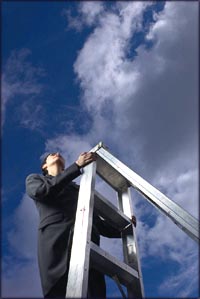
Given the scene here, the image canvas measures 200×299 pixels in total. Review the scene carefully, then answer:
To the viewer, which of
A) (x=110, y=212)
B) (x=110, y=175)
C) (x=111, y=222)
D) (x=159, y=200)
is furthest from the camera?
(x=110, y=175)

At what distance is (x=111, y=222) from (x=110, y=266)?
687mm

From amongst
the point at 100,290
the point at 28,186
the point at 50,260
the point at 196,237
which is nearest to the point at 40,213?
the point at 28,186

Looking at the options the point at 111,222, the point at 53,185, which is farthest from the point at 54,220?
the point at 111,222

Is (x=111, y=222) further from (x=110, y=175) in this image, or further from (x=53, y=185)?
(x=53, y=185)

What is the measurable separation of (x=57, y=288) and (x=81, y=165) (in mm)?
1062

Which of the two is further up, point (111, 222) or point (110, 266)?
point (111, 222)

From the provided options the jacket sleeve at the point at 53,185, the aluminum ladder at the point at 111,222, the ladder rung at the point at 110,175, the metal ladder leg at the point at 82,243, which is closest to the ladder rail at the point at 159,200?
the aluminum ladder at the point at 111,222

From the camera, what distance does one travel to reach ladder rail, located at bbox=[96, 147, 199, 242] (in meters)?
2.04

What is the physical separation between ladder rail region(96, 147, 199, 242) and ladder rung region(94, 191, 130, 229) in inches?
13.0

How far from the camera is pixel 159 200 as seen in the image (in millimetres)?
2377

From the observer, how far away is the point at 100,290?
261cm

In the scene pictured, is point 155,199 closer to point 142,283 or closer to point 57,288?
point 142,283

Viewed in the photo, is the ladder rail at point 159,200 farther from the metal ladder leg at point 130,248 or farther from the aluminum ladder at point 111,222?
the metal ladder leg at point 130,248

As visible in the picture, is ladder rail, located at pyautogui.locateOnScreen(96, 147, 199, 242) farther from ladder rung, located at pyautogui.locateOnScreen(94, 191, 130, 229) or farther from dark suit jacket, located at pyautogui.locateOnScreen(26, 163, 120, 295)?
dark suit jacket, located at pyautogui.locateOnScreen(26, 163, 120, 295)
